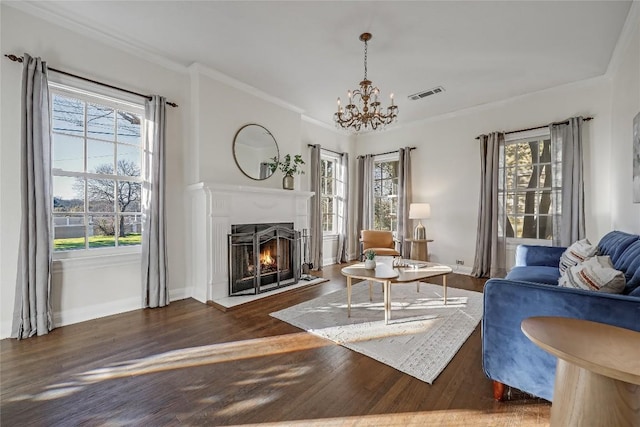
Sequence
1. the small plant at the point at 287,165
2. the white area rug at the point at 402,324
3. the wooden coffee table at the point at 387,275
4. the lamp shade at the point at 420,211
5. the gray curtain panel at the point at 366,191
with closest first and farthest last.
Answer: the white area rug at the point at 402,324, the wooden coffee table at the point at 387,275, the small plant at the point at 287,165, the lamp shade at the point at 420,211, the gray curtain panel at the point at 366,191

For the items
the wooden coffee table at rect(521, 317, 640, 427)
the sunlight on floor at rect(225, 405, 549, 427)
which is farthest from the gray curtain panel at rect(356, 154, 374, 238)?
the wooden coffee table at rect(521, 317, 640, 427)

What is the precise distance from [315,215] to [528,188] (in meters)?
3.51

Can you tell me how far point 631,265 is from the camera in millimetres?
1771

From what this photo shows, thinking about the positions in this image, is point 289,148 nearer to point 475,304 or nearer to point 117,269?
point 117,269

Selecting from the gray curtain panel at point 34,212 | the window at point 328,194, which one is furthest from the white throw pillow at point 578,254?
the gray curtain panel at point 34,212

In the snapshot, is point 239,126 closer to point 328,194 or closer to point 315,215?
point 315,215

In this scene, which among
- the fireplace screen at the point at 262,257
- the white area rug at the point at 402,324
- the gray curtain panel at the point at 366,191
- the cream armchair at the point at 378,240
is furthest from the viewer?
the gray curtain panel at the point at 366,191

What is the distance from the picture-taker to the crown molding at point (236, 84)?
141 inches

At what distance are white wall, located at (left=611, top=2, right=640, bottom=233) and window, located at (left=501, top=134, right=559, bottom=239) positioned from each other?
0.74 m

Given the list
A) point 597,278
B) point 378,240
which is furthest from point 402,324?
point 378,240

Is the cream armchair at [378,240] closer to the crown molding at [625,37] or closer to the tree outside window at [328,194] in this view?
the tree outside window at [328,194]

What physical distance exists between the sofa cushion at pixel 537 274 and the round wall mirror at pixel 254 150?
3418mm

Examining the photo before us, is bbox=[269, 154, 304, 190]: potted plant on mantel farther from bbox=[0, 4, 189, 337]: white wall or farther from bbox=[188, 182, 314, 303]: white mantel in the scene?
bbox=[0, 4, 189, 337]: white wall

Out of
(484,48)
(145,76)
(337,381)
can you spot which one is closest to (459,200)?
(484,48)
